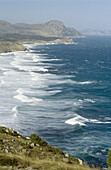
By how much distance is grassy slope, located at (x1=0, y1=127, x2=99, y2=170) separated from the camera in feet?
46.4

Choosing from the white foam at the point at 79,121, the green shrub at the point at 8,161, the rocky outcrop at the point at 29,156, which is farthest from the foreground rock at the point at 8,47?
the green shrub at the point at 8,161

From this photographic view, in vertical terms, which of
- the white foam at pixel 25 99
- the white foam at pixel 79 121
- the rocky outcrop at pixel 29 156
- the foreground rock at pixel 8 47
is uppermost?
the foreground rock at pixel 8 47

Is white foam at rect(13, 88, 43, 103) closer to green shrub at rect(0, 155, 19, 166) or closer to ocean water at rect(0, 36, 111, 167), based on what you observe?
ocean water at rect(0, 36, 111, 167)

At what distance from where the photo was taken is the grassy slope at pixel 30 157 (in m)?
14.1

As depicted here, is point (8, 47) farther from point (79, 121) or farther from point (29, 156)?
point (29, 156)

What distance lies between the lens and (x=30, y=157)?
61.9 feet

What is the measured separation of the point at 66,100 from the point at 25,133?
55.7ft

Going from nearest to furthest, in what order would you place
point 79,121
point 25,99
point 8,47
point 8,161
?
point 8,161
point 79,121
point 25,99
point 8,47

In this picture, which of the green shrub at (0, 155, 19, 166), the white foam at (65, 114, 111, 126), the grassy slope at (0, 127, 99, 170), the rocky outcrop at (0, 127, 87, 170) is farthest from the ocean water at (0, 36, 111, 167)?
the green shrub at (0, 155, 19, 166)

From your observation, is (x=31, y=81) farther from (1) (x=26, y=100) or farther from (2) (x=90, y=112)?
(2) (x=90, y=112)

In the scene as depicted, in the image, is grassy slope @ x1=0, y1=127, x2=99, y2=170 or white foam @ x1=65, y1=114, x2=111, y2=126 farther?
white foam @ x1=65, y1=114, x2=111, y2=126

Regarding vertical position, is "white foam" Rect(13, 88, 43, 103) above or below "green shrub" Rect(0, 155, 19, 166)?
below

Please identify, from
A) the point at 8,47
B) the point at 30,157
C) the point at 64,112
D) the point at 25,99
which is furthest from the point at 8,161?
the point at 8,47

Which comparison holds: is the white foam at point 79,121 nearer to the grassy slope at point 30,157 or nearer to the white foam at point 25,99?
the white foam at point 25,99
